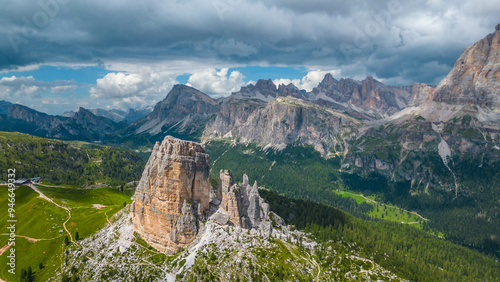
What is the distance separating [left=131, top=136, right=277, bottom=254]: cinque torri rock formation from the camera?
98.6 metres

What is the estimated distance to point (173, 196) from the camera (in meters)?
99.0

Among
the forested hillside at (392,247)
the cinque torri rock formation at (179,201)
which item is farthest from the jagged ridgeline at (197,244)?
the forested hillside at (392,247)

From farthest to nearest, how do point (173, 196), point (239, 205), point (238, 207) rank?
point (239, 205), point (238, 207), point (173, 196)

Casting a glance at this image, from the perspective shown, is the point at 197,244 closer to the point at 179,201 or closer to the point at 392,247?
the point at 179,201

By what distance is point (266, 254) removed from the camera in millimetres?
95312

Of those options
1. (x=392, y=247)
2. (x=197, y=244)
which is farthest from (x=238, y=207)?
(x=392, y=247)

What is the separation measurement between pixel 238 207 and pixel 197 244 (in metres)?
19.3

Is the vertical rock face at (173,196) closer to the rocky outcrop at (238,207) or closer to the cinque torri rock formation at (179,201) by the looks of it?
the cinque torri rock formation at (179,201)

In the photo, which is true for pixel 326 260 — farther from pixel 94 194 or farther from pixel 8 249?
pixel 94 194

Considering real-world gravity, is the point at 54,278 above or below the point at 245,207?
below

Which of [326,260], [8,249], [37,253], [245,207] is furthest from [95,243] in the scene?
[326,260]

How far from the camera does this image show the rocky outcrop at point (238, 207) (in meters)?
105

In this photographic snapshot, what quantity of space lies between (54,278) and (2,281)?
23.8 m

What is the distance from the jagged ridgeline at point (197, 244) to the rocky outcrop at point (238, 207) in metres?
0.36
